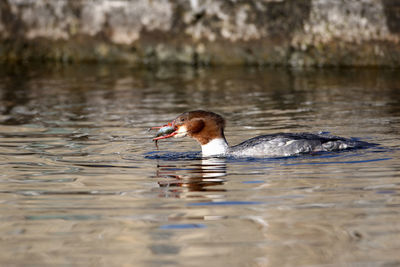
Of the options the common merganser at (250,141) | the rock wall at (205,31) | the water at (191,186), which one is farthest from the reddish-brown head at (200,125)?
the rock wall at (205,31)

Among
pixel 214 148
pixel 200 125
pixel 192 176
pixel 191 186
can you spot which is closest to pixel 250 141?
pixel 214 148

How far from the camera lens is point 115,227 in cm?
502

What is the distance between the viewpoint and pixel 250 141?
7855 mm

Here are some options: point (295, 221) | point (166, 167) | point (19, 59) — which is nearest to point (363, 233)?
point (295, 221)

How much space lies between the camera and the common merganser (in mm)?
7730

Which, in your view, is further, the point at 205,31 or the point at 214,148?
the point at 205,31

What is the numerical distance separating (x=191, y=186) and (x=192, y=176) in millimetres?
487

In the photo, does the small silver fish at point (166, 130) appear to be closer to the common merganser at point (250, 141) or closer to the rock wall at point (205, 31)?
the common merganser at point (250, 141)

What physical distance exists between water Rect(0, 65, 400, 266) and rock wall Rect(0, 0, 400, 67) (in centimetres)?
320

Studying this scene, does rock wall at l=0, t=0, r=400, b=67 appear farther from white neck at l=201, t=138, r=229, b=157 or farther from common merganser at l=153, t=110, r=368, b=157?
white neck at l=201, t=138, r=229, b=157

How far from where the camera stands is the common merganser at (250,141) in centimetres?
773

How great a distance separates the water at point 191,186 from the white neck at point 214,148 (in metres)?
0.24

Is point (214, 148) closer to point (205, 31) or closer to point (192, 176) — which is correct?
point (192, 176)

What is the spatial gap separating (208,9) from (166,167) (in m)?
9.87
